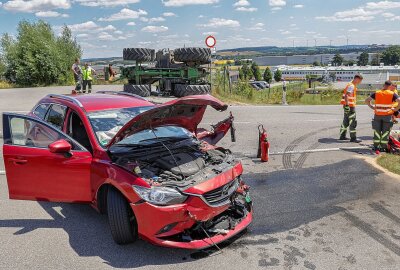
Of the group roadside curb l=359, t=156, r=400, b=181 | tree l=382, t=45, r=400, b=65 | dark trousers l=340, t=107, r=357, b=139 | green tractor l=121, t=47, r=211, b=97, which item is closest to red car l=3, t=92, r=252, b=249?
roadside curb l=359, t=156, r=400, b=181

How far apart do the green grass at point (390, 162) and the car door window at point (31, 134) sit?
Answer: 19.0 ft

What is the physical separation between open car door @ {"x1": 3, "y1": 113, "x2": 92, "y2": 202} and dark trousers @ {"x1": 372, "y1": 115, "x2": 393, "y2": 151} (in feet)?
22.1

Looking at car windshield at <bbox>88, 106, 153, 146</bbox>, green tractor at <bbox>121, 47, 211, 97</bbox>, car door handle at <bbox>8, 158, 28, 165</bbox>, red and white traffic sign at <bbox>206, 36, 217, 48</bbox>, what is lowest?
car door handle at <bbox>8, 158, 28, 165</bbox>

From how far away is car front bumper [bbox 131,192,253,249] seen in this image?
385 centimetres

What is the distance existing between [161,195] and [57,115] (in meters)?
2.61

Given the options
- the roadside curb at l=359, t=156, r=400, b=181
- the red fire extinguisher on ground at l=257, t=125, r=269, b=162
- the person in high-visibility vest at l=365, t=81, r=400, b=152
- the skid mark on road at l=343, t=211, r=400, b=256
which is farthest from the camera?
the person in high-visibility vest at l=365, t=81, r=400, b=152

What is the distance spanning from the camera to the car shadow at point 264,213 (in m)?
4.20

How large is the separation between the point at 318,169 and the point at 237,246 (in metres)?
3.65

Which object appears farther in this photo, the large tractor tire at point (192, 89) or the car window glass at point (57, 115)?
the large tractor tire at point (192, 89)

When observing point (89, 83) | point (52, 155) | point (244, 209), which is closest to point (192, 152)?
point (244, 209)

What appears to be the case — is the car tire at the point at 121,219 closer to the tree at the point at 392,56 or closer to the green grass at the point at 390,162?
the green grass at the point at 390,162

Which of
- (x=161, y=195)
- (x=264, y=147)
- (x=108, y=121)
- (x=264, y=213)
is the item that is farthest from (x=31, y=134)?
(x=264, y=147)

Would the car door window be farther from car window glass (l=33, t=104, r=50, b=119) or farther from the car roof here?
car window glass (l=33, t=104, r=50, b=119)

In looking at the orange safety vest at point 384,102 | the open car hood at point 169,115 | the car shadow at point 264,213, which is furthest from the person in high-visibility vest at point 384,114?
the open car hood at point 169,115
